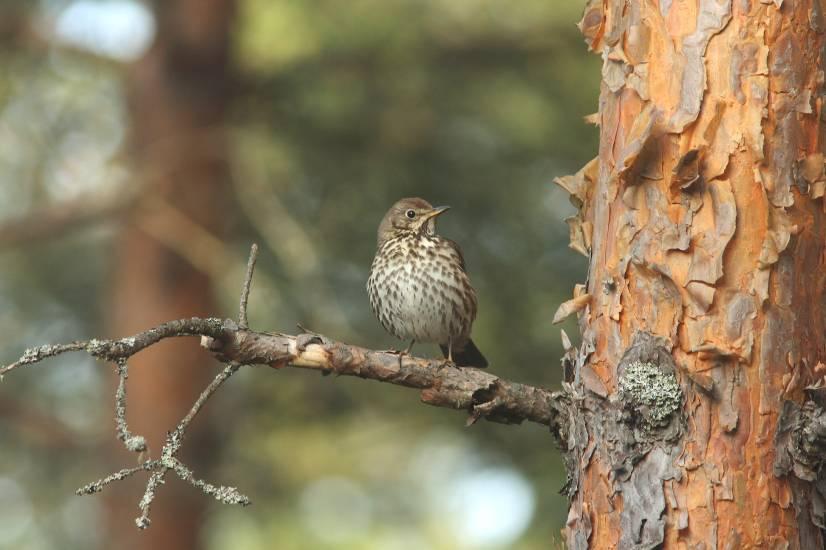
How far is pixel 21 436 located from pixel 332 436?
8.24 ft

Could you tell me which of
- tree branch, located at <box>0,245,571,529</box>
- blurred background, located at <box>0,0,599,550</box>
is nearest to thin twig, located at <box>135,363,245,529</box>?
tree branch, located at <box>0,245,571,529</box>

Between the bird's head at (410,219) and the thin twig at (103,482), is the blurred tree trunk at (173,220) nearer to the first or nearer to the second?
the bird's head at (410,219)

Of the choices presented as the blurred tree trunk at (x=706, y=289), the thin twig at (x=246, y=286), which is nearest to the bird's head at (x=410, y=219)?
the blurred tree trunk at (x=706, y=289)

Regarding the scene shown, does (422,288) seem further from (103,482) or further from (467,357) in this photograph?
(103,482)

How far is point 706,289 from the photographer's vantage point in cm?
295

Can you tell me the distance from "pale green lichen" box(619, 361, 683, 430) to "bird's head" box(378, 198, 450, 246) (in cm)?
301

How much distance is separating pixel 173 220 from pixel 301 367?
5043mm

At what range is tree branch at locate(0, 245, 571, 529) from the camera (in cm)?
271

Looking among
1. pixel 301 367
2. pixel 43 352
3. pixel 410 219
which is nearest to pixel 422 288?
pixel 410 219

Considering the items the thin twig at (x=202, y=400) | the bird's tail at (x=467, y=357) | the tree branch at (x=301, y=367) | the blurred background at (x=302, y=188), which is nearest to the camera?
the tree branch at (x=301, y=367)

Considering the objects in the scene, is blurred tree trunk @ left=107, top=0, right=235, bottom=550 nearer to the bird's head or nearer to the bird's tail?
the bird's head

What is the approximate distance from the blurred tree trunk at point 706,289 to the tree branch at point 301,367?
0.78 ft

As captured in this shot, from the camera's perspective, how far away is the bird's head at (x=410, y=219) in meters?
5.96

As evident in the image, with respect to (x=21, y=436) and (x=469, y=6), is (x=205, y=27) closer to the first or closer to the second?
(x=469, y=6)
